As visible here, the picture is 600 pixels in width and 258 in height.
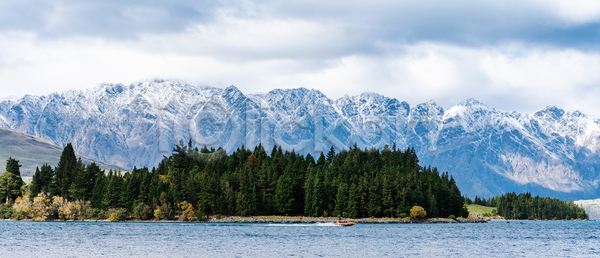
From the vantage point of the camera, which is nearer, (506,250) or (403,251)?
(403,251)

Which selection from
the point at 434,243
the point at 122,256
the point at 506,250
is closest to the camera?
the point at 122,256

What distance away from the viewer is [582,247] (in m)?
144

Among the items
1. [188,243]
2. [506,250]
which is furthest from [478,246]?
[188,243]

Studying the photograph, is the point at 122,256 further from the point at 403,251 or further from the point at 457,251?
the point at 457,251

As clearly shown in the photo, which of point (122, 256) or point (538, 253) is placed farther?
point (538, 253)

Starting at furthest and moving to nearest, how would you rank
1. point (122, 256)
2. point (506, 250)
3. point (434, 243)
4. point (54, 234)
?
point (54, 234) < point (434, 243) < point (506, 250) < point (122, 256)

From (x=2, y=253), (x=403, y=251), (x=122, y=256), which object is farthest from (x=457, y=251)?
(x=2, y=253)

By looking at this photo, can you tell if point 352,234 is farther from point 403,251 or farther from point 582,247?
point 582,247

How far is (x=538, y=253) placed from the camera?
124688 mm

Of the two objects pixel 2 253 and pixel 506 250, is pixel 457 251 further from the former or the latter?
pixel 2 253

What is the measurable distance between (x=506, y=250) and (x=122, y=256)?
81975 millimetres

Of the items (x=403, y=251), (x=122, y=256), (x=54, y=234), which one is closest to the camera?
(x=122, y=256)

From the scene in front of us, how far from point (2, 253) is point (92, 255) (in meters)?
17.1

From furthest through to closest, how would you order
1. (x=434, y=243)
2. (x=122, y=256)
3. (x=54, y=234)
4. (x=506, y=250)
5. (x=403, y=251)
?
(x=54, y=234), (x=434, y=243), (x=506, y=250), (x=403, y=251), (x=122, y=256)
